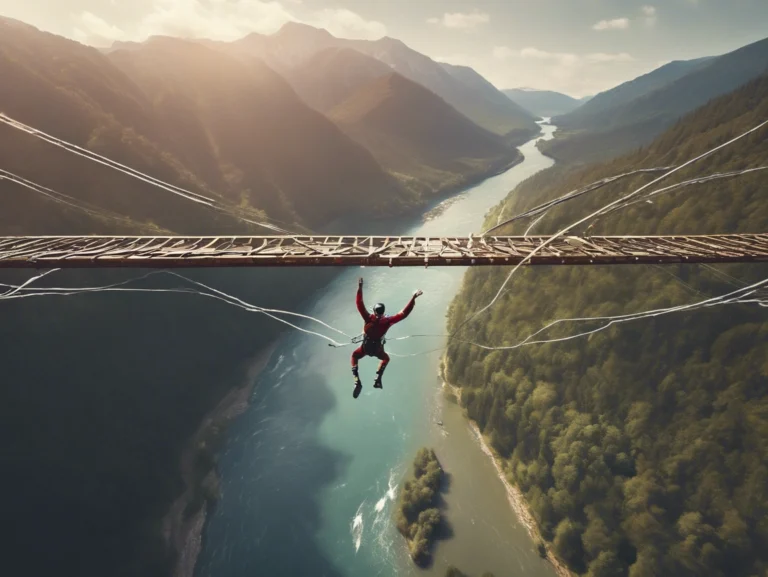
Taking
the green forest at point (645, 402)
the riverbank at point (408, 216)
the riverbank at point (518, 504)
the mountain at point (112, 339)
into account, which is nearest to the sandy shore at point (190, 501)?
the mountain at point (112, 339)

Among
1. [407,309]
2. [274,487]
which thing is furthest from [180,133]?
[407,309]

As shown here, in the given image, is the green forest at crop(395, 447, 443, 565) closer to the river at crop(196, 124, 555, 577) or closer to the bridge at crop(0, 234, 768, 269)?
the river at crop(196, 124, 555, 577)

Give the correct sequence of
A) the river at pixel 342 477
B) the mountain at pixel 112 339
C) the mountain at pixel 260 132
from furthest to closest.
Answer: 1. the mountain at pixel 260 132
2. the river at pixel 342 477
3. the mountain at pixel 112 339

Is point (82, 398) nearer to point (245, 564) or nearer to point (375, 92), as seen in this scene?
point (245, 564)

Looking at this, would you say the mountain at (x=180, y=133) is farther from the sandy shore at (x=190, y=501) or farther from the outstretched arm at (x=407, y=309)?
the outstretched arm at (x=407, y=309)

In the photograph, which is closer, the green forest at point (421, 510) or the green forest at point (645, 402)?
the green forest at point (645, 402)

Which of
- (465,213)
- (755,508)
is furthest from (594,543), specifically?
(465,213)
